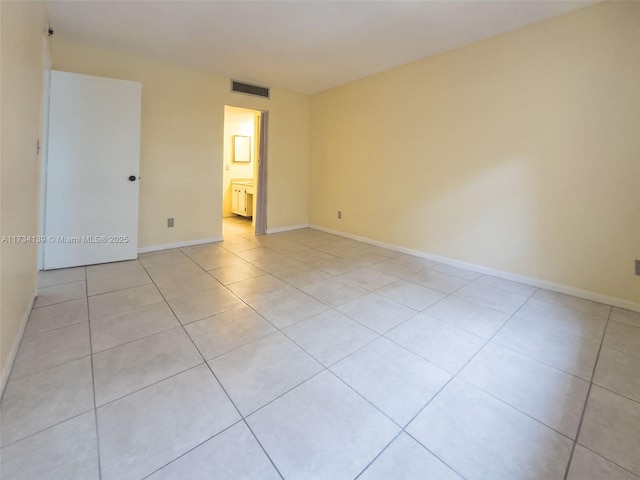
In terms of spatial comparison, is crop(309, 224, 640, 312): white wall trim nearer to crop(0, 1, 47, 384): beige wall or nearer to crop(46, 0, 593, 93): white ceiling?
crop(46, 0, 593, 93): white ceiling

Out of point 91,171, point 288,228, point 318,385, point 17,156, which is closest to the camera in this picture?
point 318,385

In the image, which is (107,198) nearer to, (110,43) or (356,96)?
(110,43)

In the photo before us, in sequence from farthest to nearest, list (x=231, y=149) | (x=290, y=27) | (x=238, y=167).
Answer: (x=238, y=167)
(x=231, y=149)
(x=290, y=27)

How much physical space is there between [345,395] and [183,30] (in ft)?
11.5

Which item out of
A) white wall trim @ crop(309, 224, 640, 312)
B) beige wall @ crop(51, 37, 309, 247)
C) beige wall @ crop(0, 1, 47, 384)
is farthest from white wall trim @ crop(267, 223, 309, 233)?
beige wall @ crop(0, 1, 47, 384)

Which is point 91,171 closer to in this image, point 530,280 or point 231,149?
point 231,149

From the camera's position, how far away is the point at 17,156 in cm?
158

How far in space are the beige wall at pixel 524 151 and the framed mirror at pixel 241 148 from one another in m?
3.29

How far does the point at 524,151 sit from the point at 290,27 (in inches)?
100

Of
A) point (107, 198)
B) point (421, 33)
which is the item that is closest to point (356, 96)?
point (421, 33)

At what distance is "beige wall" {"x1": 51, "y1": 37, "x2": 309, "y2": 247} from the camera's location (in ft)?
10.9

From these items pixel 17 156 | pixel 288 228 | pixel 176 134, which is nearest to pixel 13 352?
pixel 17 156

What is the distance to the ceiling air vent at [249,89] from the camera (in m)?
4.20

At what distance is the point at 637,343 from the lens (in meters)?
1.89
